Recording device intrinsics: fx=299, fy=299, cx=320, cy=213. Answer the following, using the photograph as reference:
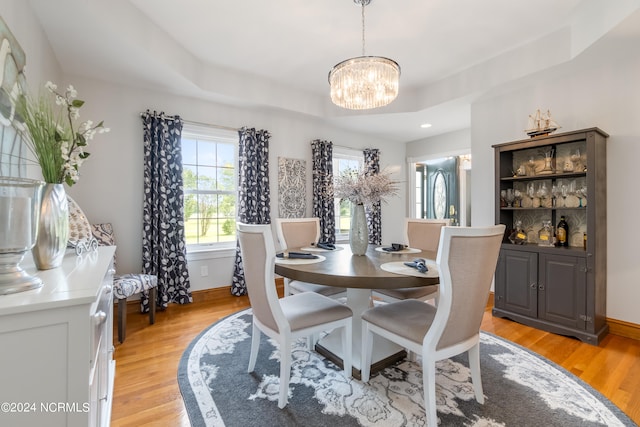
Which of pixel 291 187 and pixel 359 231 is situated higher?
pixel 291 187

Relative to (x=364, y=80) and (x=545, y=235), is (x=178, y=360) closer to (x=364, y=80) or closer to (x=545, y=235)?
(x=364, y=80)

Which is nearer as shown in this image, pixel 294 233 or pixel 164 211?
pixel 294 233

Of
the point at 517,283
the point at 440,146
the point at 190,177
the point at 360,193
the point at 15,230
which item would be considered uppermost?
the point at 440,146

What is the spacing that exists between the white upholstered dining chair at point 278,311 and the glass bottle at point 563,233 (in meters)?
2.39

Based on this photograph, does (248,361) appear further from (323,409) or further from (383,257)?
(383,257)

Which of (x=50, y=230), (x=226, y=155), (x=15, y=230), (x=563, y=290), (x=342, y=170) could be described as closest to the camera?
(x=15, y=230)

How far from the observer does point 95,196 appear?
307cm

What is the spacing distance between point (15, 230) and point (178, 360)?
1.70 m

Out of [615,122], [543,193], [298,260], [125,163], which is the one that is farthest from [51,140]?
[615,122]

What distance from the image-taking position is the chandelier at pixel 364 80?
220 centimetres

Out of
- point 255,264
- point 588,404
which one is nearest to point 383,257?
point 255,264

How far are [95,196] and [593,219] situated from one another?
4.67m

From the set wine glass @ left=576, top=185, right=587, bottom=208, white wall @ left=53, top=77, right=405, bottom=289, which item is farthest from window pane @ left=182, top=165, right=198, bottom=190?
wine glass @ left=576, top=185, right=587, bottom=208

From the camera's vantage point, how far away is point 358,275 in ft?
Answer: 5.38
